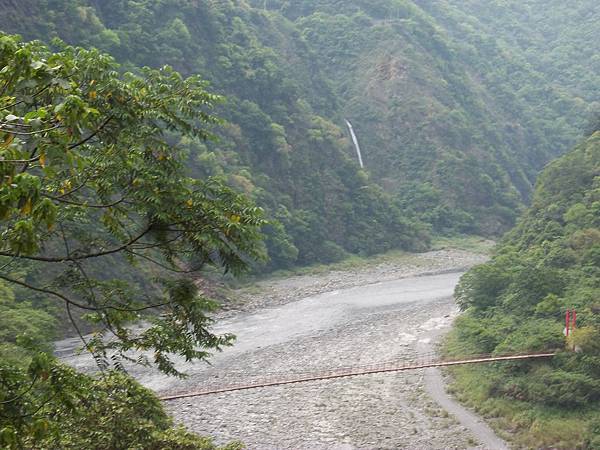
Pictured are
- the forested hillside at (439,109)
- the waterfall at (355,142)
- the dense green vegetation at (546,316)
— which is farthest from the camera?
the waterfall at (355,142)

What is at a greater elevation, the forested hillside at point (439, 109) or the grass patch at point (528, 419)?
the forested hillside at point (439, 109)

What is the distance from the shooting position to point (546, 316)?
15.5m

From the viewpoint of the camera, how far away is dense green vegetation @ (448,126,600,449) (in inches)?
508

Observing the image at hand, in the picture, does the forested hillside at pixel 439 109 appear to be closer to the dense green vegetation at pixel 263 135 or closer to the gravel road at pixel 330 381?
the dense green vegetation at pixel 263 135

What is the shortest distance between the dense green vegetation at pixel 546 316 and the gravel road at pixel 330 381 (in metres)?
0.91

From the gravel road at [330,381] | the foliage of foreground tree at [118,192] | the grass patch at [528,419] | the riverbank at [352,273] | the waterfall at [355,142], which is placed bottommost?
the grass patch at [528,419]

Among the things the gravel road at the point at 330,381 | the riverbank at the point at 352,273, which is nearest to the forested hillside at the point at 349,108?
the riverbank at the point at 352,273

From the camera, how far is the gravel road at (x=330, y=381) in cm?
1275

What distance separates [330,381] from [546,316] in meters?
4.86

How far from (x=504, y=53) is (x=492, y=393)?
150 ft

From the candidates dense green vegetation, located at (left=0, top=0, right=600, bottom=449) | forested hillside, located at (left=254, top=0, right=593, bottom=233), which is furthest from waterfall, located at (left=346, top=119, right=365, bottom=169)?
forested hillside, located at (left=254, top=0, right=593, bottom=233)

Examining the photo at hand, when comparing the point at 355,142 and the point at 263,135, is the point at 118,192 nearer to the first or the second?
the point at 263,135

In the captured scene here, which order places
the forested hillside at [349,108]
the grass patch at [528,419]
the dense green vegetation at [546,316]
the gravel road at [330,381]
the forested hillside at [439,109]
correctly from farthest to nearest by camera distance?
the forested hillside at [439,109] < the forested hillside at [349,108] < the dense green vegetation at [546,316] < the gravel road at [330,381] < the grass patch at [528,419]

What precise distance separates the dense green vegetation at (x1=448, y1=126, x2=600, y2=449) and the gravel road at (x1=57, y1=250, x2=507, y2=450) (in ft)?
2.98
